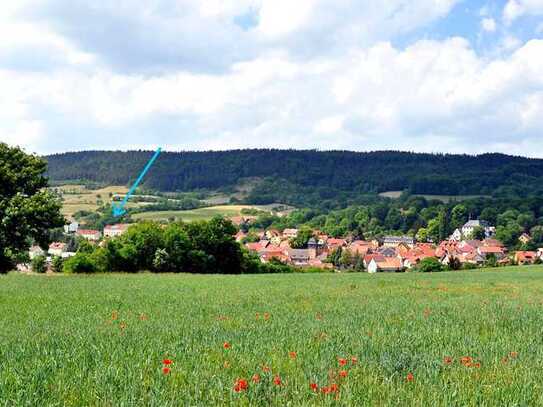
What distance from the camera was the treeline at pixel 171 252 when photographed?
6334 cm

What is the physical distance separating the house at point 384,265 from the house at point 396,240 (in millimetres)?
33232

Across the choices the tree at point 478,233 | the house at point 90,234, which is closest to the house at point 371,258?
Answer: the tree at point 478,233

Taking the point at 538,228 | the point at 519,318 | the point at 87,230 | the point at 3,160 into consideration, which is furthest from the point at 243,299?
the point at 538,228

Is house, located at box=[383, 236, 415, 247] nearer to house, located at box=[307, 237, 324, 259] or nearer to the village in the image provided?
the village

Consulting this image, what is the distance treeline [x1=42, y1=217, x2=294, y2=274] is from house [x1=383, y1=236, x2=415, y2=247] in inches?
4493

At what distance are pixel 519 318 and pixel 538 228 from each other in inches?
6437

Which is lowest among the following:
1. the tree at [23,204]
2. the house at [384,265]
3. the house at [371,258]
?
the house at [384,265]

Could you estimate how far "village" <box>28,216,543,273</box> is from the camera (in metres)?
147

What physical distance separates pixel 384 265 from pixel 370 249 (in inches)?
822

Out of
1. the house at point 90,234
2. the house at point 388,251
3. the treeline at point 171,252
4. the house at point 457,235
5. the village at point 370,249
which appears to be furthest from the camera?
the house at point 457,235

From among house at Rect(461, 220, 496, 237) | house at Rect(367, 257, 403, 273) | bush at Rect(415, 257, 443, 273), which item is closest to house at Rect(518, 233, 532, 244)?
house at Rect(461, 220, 496, 237)

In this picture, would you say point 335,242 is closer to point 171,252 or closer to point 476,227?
point 476,227

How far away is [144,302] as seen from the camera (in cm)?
2336

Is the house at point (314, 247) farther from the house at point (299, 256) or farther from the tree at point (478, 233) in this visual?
the tree at point (478, 233)
